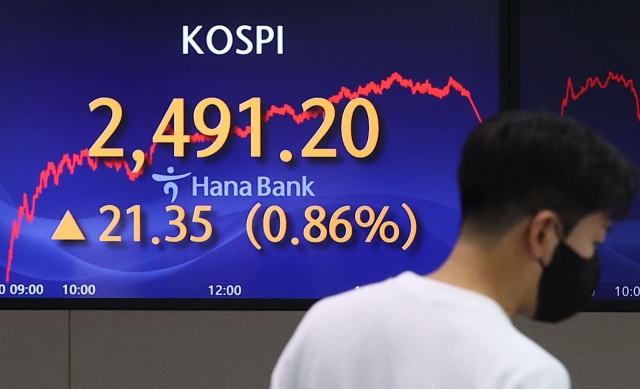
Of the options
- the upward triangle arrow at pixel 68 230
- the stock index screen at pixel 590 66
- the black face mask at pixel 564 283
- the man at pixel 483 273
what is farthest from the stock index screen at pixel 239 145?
the man at pixel 483 273

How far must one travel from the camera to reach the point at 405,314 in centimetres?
92

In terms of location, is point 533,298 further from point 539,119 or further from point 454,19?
point 454,19

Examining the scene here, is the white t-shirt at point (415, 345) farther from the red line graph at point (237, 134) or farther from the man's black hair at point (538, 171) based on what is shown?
the red line graph at point (237, 134)

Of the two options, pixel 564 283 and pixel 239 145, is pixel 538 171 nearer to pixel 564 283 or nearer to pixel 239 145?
pixel 564 283

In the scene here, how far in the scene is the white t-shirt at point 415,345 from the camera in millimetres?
854

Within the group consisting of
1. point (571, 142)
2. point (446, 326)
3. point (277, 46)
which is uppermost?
point (277, 46)

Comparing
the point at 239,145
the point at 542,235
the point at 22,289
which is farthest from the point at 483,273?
the point at 22,289

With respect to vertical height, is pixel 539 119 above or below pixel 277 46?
below

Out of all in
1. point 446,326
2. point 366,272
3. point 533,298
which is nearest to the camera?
point 446,326

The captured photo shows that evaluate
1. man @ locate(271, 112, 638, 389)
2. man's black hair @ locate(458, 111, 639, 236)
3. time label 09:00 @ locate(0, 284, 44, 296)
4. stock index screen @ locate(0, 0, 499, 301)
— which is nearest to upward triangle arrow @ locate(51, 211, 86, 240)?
stock index screen @ locate(0, 0, 499, 301)

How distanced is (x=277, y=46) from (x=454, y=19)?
0.54 metres

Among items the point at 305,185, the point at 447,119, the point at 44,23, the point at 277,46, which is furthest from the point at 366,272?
the point at 44,23

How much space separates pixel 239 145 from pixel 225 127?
0.07 m

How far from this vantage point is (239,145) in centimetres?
271
